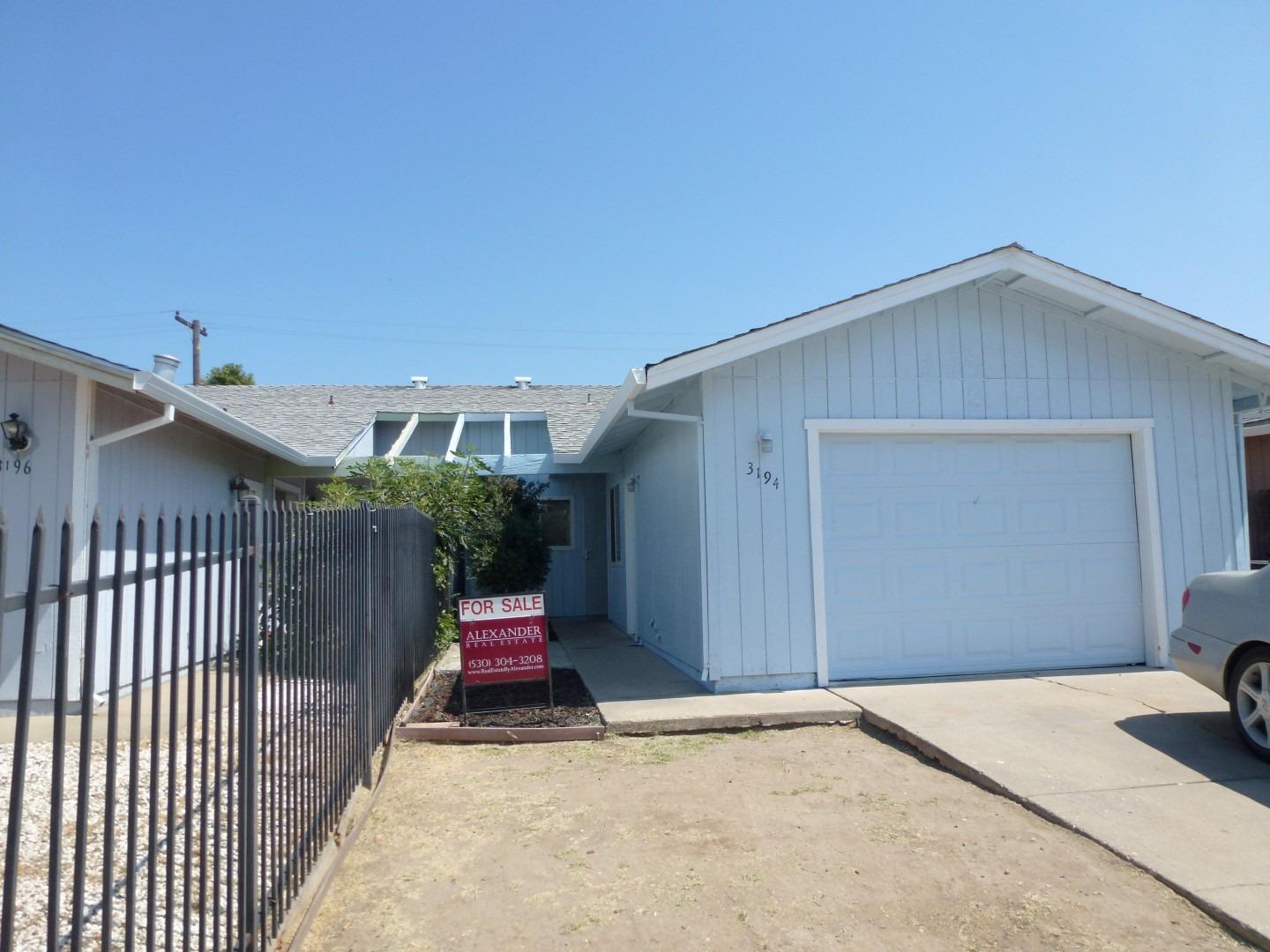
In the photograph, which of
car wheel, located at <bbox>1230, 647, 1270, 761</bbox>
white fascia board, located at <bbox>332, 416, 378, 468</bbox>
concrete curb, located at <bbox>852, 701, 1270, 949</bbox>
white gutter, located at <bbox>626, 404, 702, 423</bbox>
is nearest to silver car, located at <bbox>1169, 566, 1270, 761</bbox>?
car wheel, located at <bbox>1230, 647, 1270, 761</bbox>

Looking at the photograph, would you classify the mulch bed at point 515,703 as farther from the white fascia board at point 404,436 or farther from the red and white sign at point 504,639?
the white fascia board at point 404,436

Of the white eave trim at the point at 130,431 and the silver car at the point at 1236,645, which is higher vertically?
the white eave trim at the point at 130,431

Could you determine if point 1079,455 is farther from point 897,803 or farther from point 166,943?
point 166,943

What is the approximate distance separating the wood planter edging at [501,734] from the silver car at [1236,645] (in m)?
4.24

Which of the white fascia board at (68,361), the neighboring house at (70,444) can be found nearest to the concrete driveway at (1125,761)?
the neighboring house at (70,444)

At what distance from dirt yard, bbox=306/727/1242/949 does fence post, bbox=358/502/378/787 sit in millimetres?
303

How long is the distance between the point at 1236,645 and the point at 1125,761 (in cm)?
103

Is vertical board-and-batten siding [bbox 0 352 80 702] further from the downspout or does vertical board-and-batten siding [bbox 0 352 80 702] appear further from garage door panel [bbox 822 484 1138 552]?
garage door panel [bbox 822 484 1138 552]

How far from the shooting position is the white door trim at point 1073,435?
809cm

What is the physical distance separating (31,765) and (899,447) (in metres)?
7.29

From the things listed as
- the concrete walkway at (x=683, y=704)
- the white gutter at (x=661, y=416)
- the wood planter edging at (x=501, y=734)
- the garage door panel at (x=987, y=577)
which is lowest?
the wood planter edging at (x=501, y=734)

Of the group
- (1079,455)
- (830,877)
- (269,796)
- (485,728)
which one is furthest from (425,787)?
(1079,455)

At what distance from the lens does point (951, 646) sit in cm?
845

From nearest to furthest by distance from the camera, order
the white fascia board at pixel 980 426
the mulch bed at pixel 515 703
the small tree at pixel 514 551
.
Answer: the mulch bed at pixel 515 703, the white fascia board at pixel 980 426, the small tree at pixel 514 551
